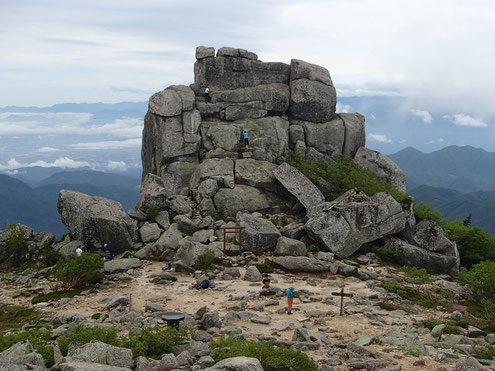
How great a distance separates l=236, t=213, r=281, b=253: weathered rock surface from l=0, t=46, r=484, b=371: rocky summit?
13 centimetres

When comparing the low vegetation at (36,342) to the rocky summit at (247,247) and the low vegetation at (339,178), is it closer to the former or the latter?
the rocky summit at (247,247)

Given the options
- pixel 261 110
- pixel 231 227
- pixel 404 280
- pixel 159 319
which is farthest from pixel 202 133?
pixel 159 319

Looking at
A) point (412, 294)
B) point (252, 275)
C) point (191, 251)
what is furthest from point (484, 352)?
point (191, 251)

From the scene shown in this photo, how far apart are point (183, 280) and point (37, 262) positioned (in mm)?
15931

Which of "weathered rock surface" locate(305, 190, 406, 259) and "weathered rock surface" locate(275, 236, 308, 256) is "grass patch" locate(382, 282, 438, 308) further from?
"weathered rock surface" locate(275, 236, 308, 256)

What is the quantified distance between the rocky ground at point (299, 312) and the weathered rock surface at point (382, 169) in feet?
65.3

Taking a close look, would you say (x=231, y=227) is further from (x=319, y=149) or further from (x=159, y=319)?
(x=319, y=149)

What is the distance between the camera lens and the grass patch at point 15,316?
1138 inches

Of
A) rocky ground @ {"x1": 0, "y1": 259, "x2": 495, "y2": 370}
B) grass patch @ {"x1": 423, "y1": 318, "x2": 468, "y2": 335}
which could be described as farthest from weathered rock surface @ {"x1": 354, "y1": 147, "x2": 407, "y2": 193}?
grass patch @ {"x1": 423, "y1": 318, "x2": 468, "y2": 335}

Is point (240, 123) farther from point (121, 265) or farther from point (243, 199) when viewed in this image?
Answer: point (121, 265)

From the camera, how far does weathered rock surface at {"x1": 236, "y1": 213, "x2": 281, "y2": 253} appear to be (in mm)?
42344

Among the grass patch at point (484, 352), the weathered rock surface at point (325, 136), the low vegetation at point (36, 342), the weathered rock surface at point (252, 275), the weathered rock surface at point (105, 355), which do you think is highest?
the weathered rock surface at point (325, 136)

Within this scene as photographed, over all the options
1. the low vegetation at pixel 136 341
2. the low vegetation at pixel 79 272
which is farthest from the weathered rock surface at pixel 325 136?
the low vegetation at pixel 136 341

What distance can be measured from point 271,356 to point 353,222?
2693 centimetres
